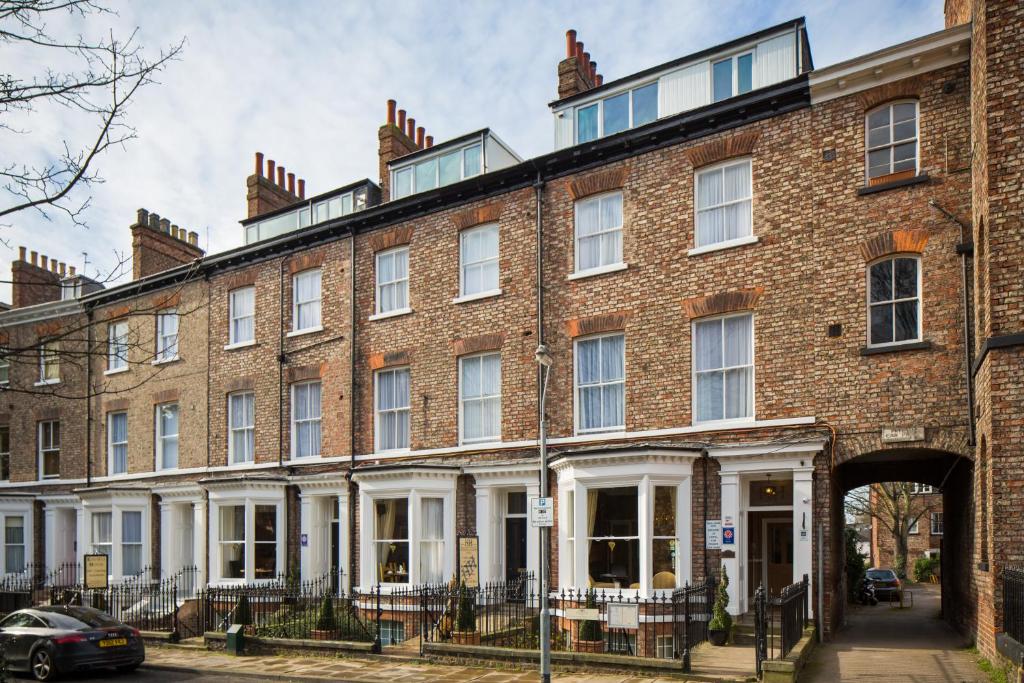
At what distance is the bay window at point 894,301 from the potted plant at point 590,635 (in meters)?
7.14

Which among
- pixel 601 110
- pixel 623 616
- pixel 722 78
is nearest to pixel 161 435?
pixel 601 110

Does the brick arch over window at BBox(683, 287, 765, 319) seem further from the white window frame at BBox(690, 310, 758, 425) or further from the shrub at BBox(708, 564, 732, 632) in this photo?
the shrub at BBox(708, 564, 732, 632)

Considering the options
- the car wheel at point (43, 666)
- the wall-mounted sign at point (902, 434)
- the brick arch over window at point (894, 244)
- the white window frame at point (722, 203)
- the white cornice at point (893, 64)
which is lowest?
the car wheel at point (43, 666)

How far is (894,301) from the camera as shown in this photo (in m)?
16.5

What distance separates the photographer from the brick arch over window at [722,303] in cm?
1791

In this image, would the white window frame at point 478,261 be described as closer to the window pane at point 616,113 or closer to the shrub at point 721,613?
the window pane at point 616,113

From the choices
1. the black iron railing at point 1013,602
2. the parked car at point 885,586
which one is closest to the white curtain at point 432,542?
the black iron railing at point 1013,602

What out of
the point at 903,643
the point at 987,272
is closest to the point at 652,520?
the point at 903,643

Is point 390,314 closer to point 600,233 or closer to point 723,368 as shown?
point 600,233

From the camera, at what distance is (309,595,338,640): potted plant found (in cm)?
1956

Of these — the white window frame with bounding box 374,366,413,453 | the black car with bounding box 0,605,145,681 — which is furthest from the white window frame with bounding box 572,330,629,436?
the black car with bounding box 0,605,145,681

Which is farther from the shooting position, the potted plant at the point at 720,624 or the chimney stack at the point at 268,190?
the chimney stack at the point at 268,190

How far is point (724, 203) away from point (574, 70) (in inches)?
244

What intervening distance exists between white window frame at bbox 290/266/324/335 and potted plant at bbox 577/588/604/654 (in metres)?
11.8
